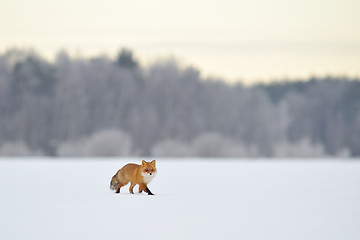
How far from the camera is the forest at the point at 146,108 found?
42.6 m

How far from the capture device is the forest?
42562mm

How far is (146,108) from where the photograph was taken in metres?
47.0

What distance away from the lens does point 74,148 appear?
28.8 meters
